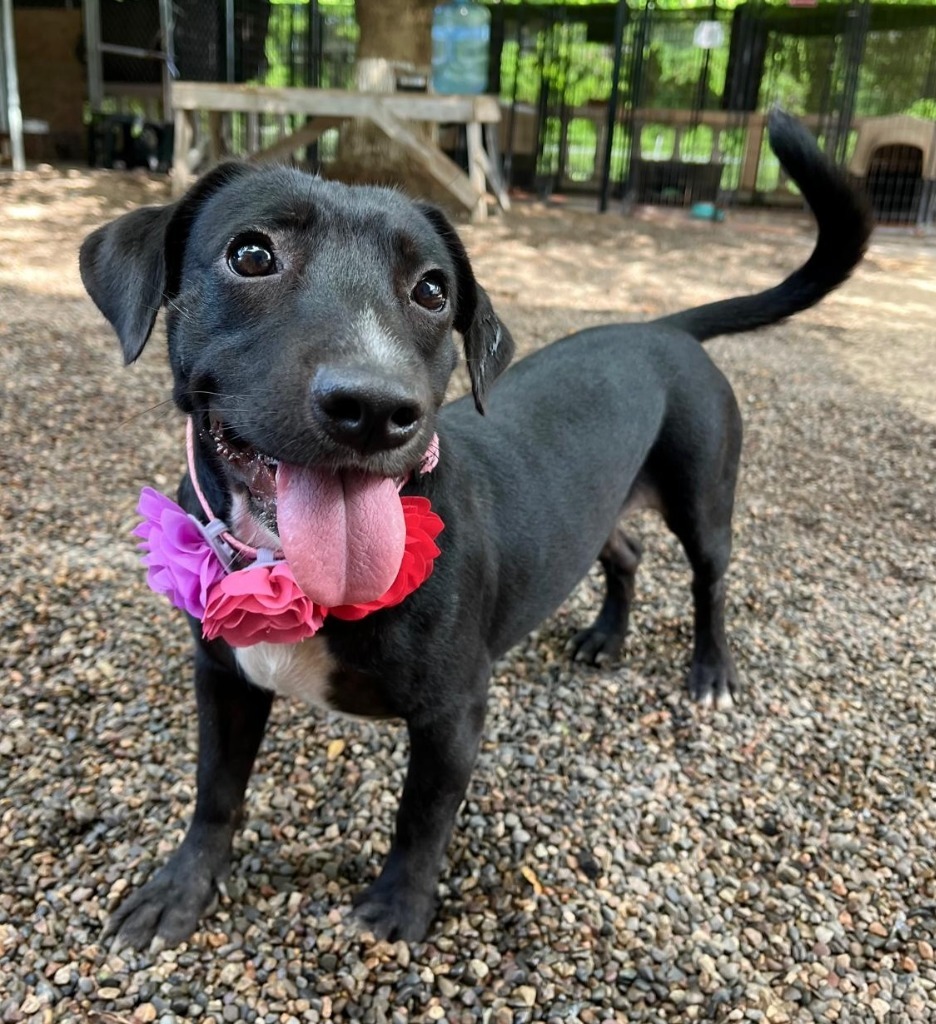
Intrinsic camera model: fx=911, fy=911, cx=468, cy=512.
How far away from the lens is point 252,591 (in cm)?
176

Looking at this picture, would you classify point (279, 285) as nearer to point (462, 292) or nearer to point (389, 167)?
point (462, 292)

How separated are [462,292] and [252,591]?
3.01 ft

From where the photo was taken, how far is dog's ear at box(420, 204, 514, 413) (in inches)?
86.4

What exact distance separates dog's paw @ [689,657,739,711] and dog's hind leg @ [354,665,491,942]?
125 centimetres

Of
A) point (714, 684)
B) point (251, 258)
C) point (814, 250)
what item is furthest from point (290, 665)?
point (814, 250)

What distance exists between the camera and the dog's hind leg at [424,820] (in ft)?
7.06

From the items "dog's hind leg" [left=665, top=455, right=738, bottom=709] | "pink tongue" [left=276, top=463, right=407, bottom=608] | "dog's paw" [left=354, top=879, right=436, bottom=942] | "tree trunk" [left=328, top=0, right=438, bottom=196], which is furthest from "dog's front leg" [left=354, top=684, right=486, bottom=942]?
"tree trunk" [left=328, top=0, right=438, bottom=196]

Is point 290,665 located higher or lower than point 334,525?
lower

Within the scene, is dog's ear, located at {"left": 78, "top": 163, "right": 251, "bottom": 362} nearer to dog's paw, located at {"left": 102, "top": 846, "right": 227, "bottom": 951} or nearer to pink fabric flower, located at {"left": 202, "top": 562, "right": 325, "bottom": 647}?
pink fabric flower, located at {"left": 202, "top": 562, "right": 325, "bottom": 647}

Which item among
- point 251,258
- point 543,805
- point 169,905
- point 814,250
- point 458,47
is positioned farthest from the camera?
point 458,47

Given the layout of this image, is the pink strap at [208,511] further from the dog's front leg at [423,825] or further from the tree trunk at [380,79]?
the tree trunk at [380,79]

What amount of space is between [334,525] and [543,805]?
1373 millimetres

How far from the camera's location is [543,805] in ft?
8.85

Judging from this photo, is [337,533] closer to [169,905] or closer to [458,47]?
[169,905]
